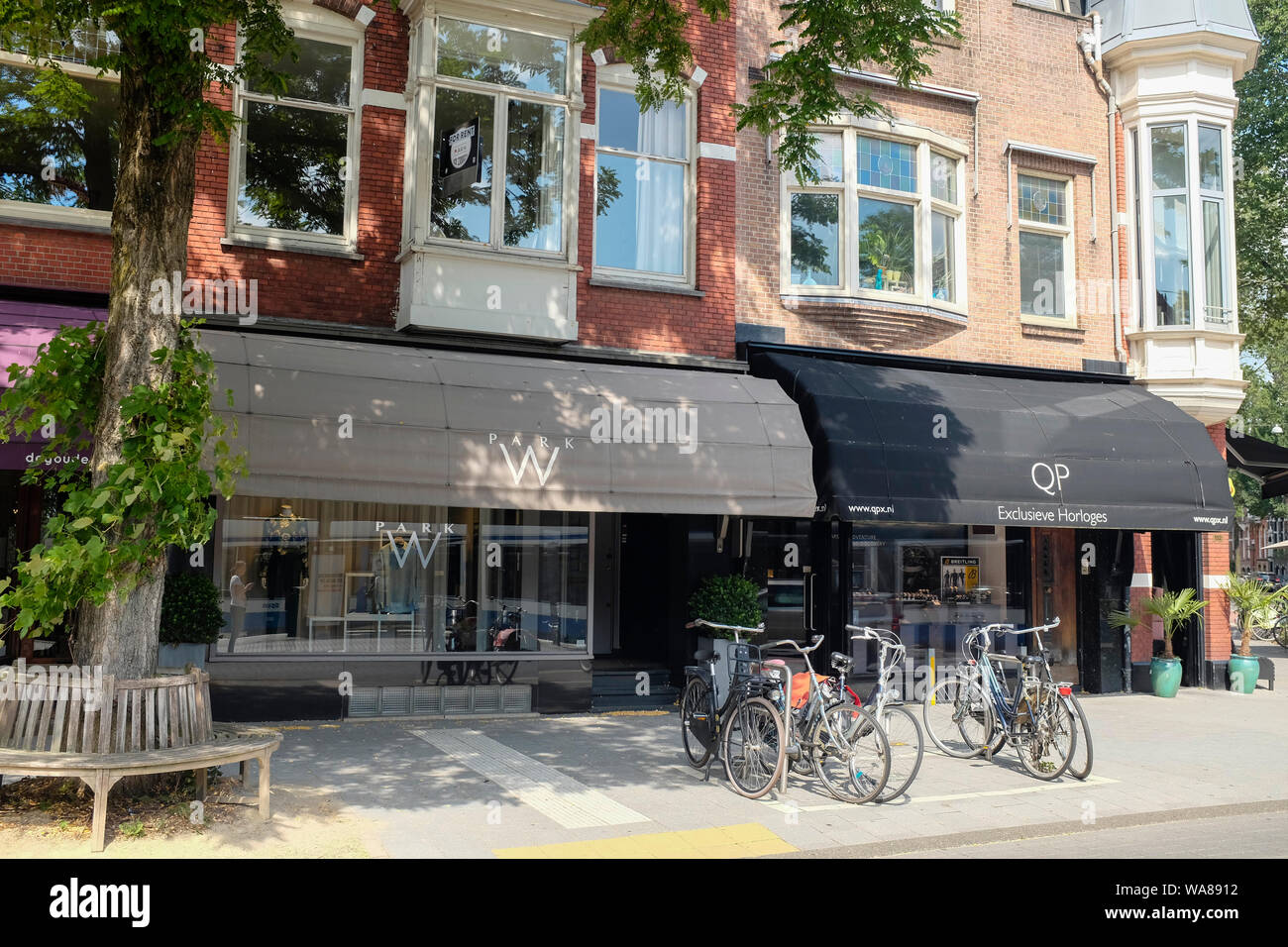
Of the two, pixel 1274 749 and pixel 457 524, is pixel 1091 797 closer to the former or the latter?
pixel 1274 749

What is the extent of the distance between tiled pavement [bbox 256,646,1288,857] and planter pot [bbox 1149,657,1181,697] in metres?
2.88

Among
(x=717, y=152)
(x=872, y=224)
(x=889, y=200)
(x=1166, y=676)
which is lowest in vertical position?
(x=1166, y=676)

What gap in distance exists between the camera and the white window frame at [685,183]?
1325cm

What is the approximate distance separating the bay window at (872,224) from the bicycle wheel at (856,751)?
721 cm

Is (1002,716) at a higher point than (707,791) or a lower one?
higher

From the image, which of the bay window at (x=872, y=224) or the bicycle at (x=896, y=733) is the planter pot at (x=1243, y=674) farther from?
the bicycle at (x=896, y=733)

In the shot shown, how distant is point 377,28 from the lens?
1212cm

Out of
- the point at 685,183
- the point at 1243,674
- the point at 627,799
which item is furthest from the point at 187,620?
the point at 1243,674

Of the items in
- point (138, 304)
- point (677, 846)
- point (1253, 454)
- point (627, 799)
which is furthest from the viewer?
point (1253, 454)

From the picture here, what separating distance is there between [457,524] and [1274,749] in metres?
9.16

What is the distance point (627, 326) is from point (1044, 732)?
6601 millimetres

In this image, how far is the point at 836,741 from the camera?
8328 mm

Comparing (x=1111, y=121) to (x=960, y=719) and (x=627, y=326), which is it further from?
(x=960, y=719)

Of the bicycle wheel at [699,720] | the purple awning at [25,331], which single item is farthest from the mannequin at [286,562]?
the bicycle wheel at [699,720]
